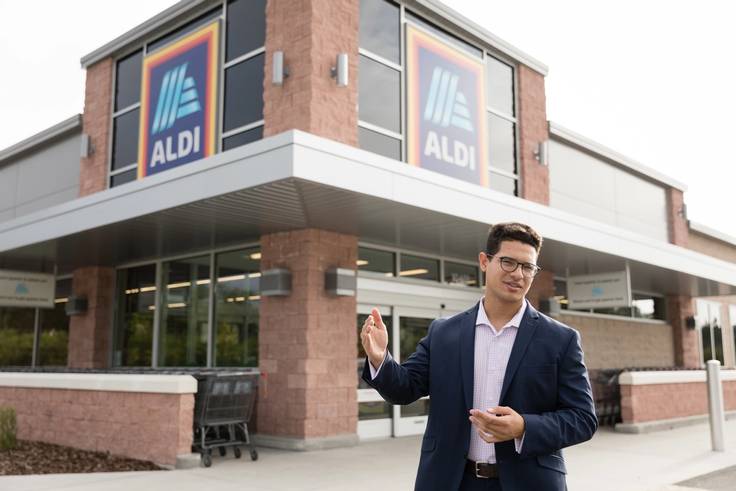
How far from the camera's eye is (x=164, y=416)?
27.9 feet

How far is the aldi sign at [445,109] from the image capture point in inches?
470

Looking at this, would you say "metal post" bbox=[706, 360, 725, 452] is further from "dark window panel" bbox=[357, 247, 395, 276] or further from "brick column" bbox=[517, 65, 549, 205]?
"dark window panel" bbox=[357, 247, 395, 276]

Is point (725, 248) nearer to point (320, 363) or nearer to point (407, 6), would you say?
point (407, 6)

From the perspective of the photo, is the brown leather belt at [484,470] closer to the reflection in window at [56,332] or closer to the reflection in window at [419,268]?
the reflection in window at [419,268]

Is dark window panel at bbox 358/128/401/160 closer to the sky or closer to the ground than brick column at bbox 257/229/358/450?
closer to the sky

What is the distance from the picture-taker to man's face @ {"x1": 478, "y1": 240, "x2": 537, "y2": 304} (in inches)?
112

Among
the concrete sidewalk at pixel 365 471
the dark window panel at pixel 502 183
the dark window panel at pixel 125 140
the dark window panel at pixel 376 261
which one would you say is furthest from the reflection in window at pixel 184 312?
the dark window panel at pixel 502 183

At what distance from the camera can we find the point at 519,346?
2.77m

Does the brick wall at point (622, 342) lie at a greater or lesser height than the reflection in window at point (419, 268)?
lesser

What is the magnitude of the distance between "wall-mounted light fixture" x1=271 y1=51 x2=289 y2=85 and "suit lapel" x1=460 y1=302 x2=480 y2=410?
307 inches

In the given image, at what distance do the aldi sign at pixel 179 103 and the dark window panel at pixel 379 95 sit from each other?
248 cm

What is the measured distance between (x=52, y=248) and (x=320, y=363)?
17.8 feet

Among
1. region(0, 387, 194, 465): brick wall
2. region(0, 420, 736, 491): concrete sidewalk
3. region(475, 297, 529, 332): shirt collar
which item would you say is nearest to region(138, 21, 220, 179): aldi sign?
region(0, 387, 194, 465): brick wall

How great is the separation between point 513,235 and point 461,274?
10.9 meters
